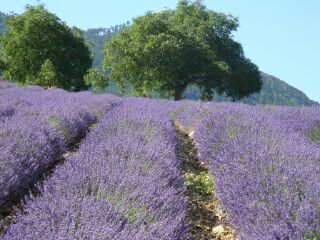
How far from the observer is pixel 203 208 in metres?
4.54

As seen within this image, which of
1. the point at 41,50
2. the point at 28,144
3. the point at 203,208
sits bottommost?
the point at 203,208

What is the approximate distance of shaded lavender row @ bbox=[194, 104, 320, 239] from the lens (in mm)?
2486

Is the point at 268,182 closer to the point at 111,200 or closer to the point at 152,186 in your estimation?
the point at 152,186

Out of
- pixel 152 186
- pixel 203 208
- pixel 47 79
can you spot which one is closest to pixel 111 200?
pixel 152 186

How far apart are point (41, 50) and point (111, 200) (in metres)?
28.1

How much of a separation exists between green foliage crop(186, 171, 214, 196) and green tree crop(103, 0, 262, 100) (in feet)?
66.1

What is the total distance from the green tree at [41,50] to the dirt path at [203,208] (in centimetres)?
2357

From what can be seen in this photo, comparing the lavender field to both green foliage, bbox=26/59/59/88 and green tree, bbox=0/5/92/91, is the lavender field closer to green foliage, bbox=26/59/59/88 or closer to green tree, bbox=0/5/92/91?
green foliage, bbox=26/59/59/88

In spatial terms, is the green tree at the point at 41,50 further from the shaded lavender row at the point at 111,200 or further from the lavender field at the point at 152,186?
the shaded lavender row at the point at 111,200

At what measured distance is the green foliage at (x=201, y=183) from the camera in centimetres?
503

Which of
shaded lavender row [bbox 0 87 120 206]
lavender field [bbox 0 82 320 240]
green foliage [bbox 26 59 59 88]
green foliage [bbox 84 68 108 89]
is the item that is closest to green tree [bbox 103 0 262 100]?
green foliage [bbox 84 68 108 89]

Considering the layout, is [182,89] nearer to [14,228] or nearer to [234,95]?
[234,95]

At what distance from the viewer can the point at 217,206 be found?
4.62 meters

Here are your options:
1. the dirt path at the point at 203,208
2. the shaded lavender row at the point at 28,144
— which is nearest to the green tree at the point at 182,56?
the shaded lavender row at the point at 28,144
